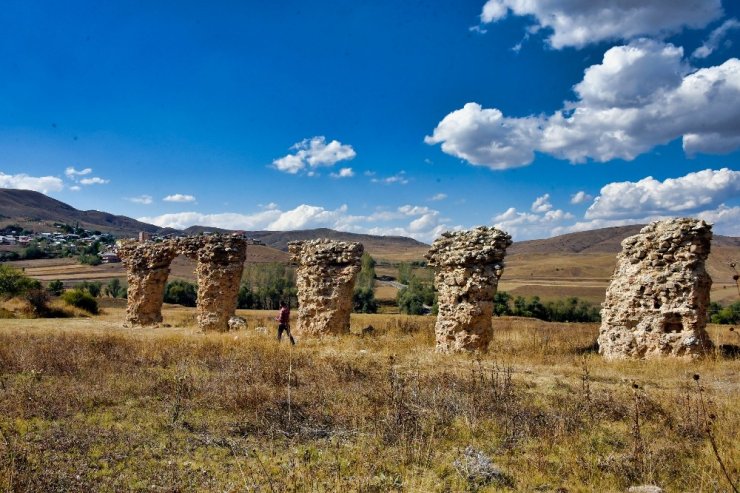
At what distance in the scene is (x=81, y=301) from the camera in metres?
33.4

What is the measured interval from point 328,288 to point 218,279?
564 centimetres

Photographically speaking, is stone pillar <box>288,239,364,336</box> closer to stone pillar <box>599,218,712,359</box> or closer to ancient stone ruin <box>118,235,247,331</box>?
ancient stone ruin <box>118,235,247,331</box>

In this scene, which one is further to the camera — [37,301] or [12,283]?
[12,283]

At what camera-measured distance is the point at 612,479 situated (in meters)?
5.57

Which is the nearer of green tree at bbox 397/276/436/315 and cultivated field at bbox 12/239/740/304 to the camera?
green tree at bbox 397/276/436/315

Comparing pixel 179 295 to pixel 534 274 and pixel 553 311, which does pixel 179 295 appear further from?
pixel 534 274

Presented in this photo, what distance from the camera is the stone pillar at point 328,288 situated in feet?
60.2

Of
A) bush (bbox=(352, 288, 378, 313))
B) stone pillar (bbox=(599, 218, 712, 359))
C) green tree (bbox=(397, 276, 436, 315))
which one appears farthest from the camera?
bush (bbox=(352, 288, 378, 313))

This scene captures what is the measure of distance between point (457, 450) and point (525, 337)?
1330 cm

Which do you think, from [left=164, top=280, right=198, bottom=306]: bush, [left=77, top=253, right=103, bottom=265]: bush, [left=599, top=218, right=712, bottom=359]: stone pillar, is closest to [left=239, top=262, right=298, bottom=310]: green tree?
[left=164, top=280, right=198, bottom=306]: bush

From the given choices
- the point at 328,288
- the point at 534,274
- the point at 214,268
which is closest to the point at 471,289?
the point at 328,288

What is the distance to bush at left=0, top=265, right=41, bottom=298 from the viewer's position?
3133 cm

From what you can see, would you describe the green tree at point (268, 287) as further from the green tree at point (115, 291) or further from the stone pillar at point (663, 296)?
the stone pillar at point (663, 296)

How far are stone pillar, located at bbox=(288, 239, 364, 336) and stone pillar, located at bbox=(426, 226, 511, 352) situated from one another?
4444 millimetres
